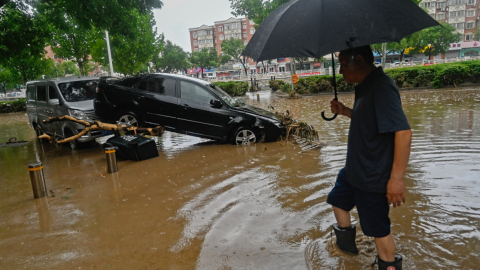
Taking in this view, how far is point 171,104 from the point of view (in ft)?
27.2

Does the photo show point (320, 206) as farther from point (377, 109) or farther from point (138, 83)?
point (138, 83)

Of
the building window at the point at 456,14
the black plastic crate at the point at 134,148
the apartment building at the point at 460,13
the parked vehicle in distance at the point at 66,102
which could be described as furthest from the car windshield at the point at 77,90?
the building window at the point at 456,14

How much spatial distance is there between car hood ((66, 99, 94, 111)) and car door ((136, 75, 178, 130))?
1.76 metres

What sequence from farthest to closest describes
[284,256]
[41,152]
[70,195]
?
1. [41,152]
2. [70,195]
3. [284,256]

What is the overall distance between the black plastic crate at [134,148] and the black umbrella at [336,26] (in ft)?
17.1

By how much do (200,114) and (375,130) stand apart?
617 centimetres

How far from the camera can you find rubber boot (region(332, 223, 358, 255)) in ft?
9.71

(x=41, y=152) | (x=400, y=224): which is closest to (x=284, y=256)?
(x=400, y=224)

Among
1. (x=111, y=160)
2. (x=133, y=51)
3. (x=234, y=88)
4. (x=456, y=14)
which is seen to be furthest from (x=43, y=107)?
(x=456, y=14)

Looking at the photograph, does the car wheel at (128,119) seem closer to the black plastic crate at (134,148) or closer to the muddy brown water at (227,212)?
the black plastic crate at (134,148)

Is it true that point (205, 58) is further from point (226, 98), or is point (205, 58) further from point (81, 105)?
point (226, 98)

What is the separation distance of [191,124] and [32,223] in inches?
174

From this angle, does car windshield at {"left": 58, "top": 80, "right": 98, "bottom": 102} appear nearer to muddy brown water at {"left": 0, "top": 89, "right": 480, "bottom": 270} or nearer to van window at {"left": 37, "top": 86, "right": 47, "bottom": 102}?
van window at {"left": 37, "top": 86, "right": 47, "bottom": 102}

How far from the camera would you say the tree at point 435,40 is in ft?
174
